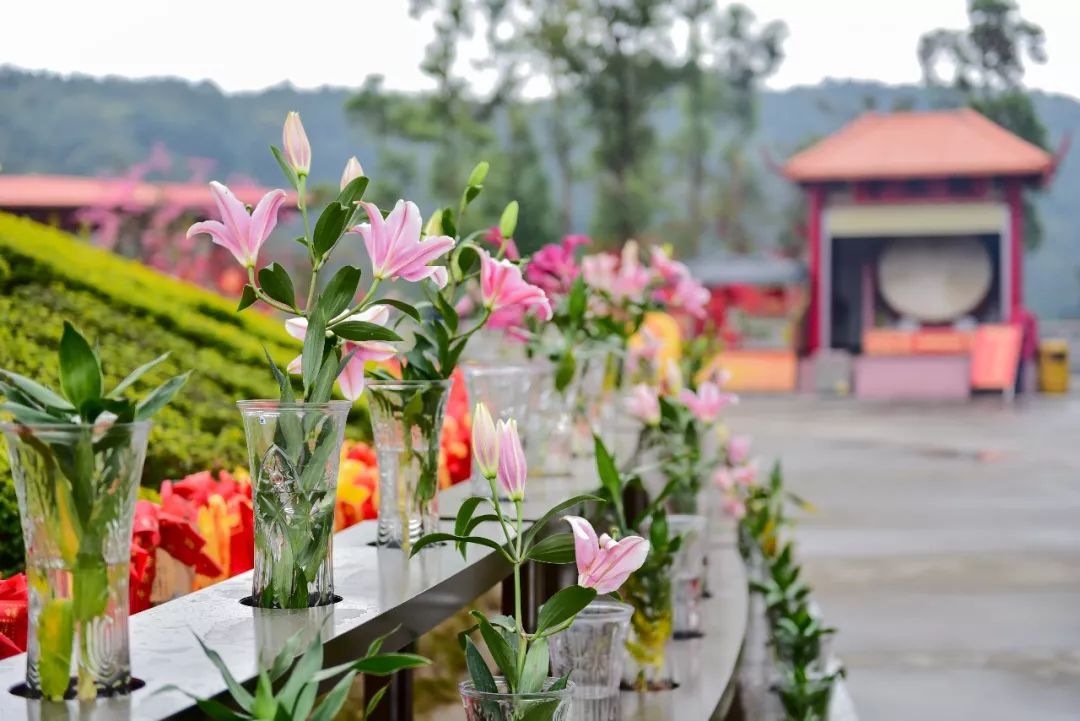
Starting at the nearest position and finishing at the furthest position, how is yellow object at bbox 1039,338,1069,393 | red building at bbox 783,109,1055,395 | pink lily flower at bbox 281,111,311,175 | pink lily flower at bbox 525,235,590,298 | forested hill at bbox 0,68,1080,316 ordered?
pink lily flower at bbox 281,111,311,175, pink lily flower at bbox 525,235,590,298, yellow object at bbox 1039,338,1069,393, red building at bbox 783,109,1055,395, forested hill at bbox 0,68,1080,316

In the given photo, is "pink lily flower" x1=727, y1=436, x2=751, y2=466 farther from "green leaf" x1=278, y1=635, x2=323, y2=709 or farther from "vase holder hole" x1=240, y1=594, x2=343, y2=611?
"green leaf" x1=278, y1=635, x2=323, y2=709

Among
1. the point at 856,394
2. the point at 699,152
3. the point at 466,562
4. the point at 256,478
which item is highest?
the point at 699,152

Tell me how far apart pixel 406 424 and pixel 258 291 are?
0.31 m

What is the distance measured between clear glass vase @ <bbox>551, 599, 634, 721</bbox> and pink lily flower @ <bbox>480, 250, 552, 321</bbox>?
0.29 metres

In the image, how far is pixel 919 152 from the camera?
18.0m

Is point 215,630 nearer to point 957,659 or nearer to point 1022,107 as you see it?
point 957,659

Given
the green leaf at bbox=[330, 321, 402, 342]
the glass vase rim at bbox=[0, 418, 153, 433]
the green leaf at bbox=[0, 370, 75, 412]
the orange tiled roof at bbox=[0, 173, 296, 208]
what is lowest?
the glass vase rim at bbox=[0, 418, 153, 433]

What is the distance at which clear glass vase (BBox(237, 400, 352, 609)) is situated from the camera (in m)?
1.05

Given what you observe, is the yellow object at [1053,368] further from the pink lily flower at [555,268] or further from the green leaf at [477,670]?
the green leaf at [477,670]

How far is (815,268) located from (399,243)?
55.9ft

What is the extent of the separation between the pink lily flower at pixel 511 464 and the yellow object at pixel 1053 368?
16834 mm

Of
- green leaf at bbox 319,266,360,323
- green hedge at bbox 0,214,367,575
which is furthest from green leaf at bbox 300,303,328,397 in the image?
green hedge at bbox 0,214,367,575

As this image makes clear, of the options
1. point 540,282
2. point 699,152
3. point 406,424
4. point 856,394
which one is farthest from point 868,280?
point 406,424

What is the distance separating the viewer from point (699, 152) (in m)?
27.9
